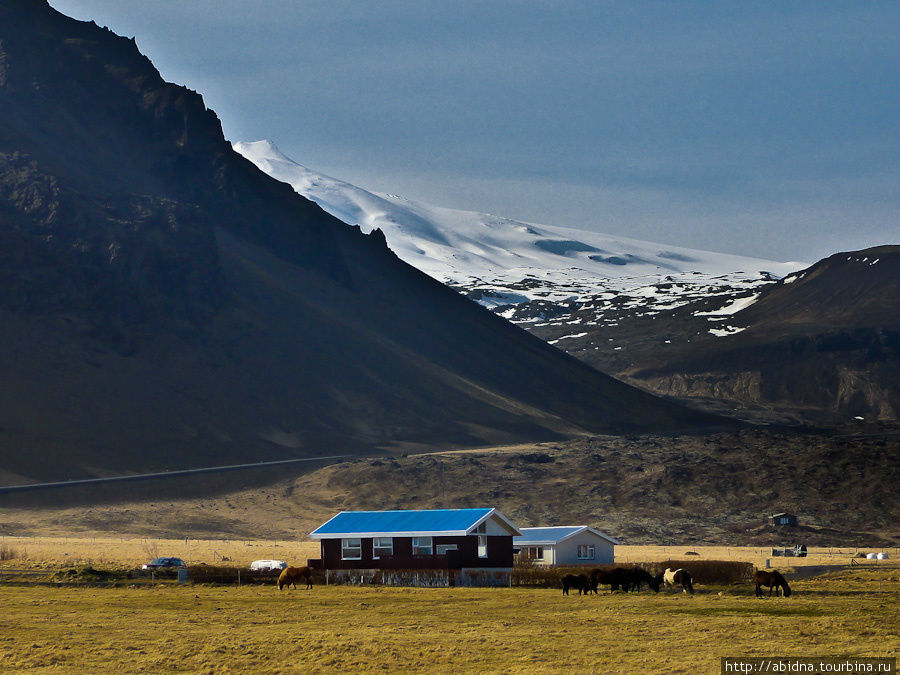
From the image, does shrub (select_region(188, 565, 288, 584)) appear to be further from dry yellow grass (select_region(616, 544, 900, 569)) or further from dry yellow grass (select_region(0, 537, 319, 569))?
dry yellow grass (select_region(616, 544, 900, 569))

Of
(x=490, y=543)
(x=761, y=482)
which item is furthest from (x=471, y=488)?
(x=490, y=543)

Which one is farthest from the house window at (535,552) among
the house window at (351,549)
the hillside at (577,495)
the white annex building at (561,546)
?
the hillside at (577,495)

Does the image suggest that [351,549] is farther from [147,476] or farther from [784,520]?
[147,476]

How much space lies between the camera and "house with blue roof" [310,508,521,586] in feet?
224

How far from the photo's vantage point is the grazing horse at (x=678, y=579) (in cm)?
5606

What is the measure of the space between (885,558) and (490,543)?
45199 millimetres

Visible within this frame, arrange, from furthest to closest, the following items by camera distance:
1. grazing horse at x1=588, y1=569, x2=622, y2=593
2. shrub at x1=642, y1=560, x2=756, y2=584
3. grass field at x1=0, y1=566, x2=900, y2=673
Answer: shrub at x1=642, y1=560, x2=756, y2=584, grazing horse at x1=588, y1=569, x2=622, y2=593, grass field at x1=0, y1=566, x2=900, y2=673

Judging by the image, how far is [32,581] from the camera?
2493 inches

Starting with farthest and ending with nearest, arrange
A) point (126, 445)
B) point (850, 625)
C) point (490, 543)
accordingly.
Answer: point (126, 445)
point (490, 543)
point (850, 625)

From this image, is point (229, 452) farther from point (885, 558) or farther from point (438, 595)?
point (438, 595)

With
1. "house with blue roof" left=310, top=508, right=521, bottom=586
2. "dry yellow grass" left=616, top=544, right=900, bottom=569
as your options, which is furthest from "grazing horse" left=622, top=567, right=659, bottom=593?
"dry yellow grass" left=616, top=544, right=900, bottom=569

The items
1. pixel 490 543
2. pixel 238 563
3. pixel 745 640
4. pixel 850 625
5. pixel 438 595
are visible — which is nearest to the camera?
pixel 745 640

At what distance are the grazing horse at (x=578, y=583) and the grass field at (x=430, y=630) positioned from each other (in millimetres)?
1005

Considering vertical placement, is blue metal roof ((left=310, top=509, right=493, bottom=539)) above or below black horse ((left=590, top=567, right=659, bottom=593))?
above
